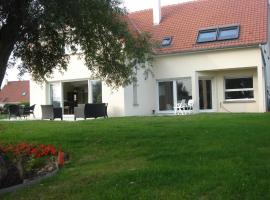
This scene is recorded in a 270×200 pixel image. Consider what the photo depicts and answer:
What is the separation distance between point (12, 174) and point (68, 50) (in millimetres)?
4552

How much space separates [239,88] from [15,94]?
61.5 meters

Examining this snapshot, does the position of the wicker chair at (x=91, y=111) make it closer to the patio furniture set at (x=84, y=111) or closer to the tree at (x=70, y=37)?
the patio furniture set at (x=84, y=111)

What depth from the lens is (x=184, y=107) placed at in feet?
91.8

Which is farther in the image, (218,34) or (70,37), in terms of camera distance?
(218,34)

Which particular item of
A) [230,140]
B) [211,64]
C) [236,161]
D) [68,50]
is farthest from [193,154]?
[211,64]

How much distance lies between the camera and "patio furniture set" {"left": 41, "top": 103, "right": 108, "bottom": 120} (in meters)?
24.5

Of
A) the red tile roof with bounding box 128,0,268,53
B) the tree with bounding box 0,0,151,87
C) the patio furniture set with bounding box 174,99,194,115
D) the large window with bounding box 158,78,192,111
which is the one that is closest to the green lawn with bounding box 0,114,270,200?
the tree with bounding box 0,0,151,87

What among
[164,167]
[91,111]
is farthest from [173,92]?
[164,167]

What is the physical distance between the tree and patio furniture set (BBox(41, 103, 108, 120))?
10.8m

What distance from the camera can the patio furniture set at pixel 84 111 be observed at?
24484mm

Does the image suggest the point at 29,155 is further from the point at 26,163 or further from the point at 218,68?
the point at 218,68

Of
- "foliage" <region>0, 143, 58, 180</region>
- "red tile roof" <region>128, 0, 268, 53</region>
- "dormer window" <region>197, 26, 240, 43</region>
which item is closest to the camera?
"foliage" <region>0, 143, 58, 180</region>

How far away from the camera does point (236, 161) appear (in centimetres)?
810

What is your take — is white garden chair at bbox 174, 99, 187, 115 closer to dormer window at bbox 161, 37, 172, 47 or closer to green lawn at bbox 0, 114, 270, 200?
dormer window at bbox 161, 37, 172, 47
